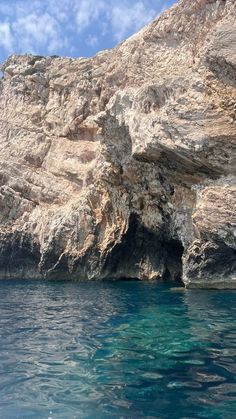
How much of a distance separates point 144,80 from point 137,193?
736 cm

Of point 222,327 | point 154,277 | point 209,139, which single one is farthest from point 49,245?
point 222,327

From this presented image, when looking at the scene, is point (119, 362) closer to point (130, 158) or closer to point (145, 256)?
point (130, 158)

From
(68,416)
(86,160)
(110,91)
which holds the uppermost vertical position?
(110,91)

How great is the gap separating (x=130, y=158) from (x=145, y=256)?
25.9 ft

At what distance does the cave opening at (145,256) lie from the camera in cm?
3222

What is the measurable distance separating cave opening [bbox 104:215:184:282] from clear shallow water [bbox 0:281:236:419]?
47.6 feet

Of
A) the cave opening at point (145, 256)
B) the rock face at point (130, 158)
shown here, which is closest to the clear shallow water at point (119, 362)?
the rock face at point (130, 158)

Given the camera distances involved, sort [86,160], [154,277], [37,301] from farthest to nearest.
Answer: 1. [86,160]
2. [154,277]
3. [37,301]

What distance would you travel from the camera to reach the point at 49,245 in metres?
36.0

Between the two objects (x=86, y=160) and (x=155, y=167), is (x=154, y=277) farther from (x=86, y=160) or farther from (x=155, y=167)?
(x=86, y=160)

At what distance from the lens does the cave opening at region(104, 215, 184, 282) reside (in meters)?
32.2

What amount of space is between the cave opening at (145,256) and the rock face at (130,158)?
8 centimetres

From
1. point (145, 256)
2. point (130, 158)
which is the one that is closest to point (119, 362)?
point (130, 158)

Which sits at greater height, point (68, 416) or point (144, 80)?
point (144, 80)
